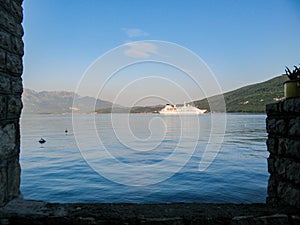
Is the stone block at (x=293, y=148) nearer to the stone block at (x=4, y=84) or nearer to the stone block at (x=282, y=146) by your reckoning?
the stone block at (x=282, y=146)

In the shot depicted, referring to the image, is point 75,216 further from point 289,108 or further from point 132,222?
point 289,108

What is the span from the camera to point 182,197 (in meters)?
8.66

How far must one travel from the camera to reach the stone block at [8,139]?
99.2 inches

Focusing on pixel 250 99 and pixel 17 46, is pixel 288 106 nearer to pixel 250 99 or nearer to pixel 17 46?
pixel 17 46

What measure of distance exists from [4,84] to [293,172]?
10.0 ft

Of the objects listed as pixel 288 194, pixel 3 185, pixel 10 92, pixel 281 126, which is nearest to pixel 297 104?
pixel 281 126

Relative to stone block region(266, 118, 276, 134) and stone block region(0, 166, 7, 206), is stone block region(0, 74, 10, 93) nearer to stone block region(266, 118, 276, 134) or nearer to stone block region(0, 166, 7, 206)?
stone block region(0, 166, 7, 206)

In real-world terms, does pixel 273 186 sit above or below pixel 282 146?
below

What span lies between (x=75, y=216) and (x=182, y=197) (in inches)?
263

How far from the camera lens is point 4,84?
252cm

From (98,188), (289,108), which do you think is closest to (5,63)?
(289,108)

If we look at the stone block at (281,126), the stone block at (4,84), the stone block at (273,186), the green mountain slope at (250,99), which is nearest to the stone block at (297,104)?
the stone block at (281,126)

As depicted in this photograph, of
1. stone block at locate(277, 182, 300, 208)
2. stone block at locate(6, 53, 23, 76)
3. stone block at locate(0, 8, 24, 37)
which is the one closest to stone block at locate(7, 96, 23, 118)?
stone block at locate(6, 53, 23, 76)

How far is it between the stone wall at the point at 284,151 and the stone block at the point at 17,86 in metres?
2.91
